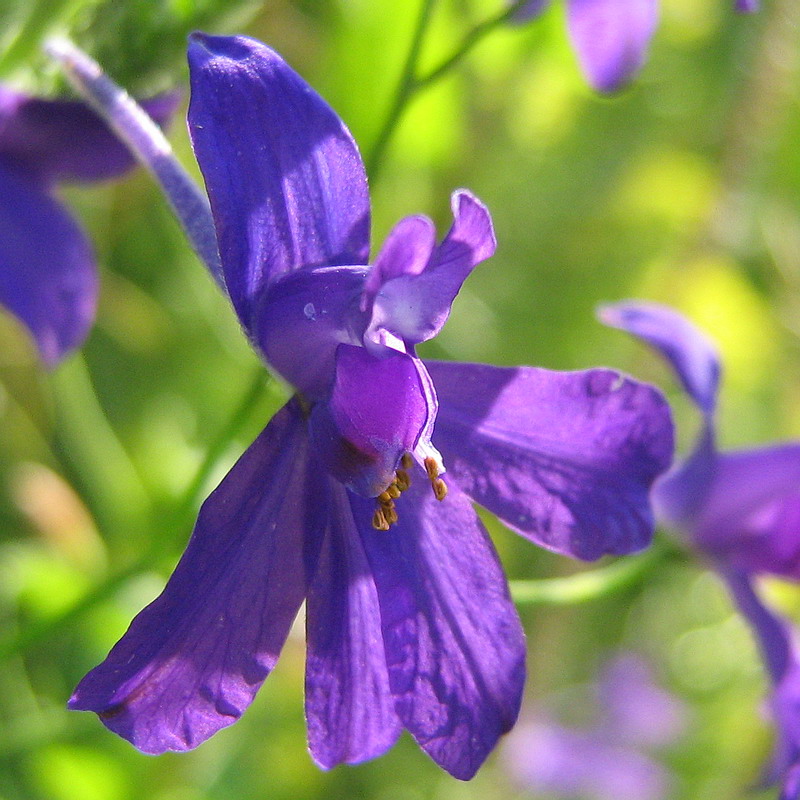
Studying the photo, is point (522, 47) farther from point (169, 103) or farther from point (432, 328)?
point (432, 328)

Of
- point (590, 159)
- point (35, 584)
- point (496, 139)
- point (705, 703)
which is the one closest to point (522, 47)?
point (496, 139)

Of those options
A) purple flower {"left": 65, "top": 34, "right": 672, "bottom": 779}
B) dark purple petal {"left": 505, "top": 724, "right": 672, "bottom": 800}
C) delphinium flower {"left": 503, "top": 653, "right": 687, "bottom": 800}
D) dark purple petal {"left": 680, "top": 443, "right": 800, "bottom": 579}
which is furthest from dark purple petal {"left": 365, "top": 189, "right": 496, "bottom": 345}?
dark purple petal {"left": 505, "top": 724, "right": 672, "bottom": 800}

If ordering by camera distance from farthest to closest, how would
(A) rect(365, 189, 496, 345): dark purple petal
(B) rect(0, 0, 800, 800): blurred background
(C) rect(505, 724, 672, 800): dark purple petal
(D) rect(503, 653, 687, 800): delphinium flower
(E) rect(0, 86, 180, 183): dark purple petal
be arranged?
(C) rect(505, 724, 672, 800): dark purple petal, (D) rect(503, 653, 687, 800): delphinium flower, (B) rect(0, 0, 800, 800): blurred background, (E) rect(0, 86, 180, 183): dark purple petal, (A) rect(365, 189, 496, 345): dark purple petal

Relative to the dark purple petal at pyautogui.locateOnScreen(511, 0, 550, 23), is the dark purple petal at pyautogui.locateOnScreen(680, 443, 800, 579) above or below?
below

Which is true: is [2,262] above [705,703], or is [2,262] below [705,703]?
above

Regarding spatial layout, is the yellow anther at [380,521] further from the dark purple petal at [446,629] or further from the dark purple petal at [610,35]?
the dark purple petal at [610,35]

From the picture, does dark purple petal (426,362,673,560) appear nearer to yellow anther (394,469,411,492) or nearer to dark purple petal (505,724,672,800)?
yellow anther (394,469,411,492)
